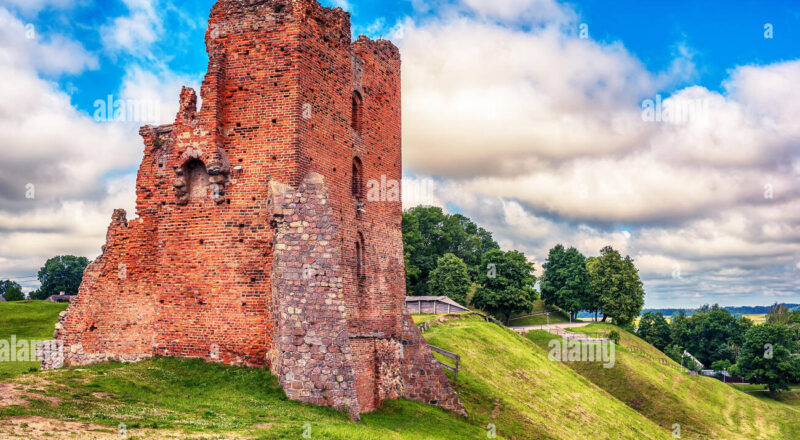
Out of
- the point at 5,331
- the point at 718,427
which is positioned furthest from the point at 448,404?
the point at 718,427

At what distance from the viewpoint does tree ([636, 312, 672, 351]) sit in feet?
327

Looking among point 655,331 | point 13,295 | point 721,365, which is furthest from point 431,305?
point 721,365

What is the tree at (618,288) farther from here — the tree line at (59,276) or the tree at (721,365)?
the tree line at (59,276)

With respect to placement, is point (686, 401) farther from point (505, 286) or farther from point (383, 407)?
point (383, 407)

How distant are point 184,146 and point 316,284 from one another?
6917 millimetres

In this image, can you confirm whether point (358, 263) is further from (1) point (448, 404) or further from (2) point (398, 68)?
(2) point (398, 68)

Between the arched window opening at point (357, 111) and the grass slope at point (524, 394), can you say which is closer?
the arched window opening at point (357, 111)

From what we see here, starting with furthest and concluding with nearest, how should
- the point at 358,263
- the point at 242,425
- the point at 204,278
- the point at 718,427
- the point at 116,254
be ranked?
the point at 718,427, the point at 358,263, the point at 116,254, the point at 204,278, the point at 242,425

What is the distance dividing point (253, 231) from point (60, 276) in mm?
82351

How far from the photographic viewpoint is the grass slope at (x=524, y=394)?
1089 inches

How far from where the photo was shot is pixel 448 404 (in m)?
24.8

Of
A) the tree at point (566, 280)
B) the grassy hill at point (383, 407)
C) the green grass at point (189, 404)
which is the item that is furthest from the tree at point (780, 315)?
the green grass at point (189, 404)

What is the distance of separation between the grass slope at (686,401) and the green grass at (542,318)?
17505 mm

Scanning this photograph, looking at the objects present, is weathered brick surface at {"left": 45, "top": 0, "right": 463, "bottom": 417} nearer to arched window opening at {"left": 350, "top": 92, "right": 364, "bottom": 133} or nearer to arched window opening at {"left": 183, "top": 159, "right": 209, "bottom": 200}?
arched window opening at {"left": 183, "top": 159, "right": 209, "bottom": 200}
